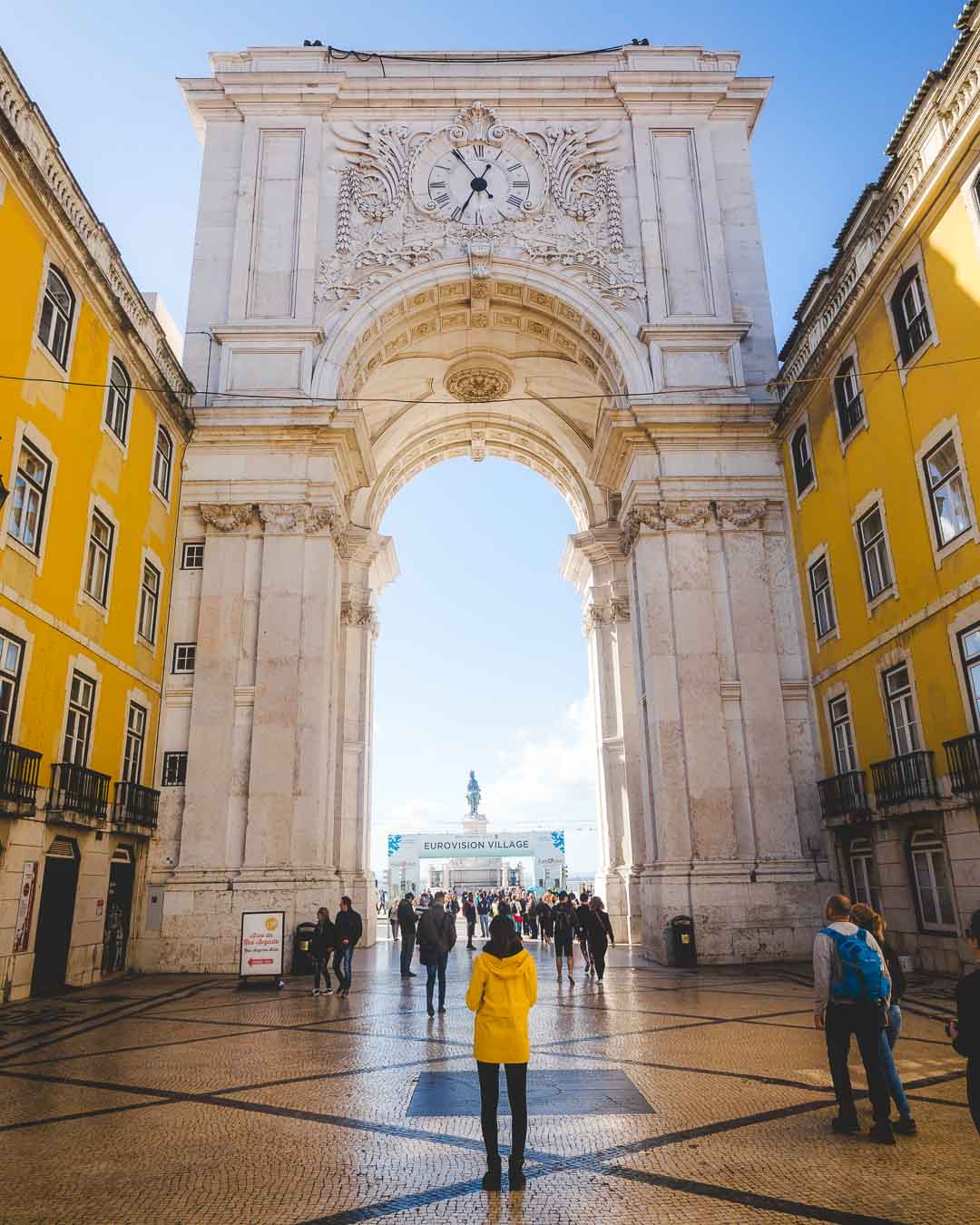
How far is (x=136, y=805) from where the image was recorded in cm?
1948

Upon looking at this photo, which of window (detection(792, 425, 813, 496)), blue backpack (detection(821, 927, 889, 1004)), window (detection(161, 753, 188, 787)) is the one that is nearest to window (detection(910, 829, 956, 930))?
window (detection(792, 425, 813, 496))

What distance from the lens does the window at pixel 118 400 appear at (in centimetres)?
1884

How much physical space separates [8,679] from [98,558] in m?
4.50

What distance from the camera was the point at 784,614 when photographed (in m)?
23.0

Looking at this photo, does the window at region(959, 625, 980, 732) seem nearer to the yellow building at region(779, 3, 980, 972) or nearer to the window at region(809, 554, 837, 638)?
the yellow building at region(779, 3, 980, 972)

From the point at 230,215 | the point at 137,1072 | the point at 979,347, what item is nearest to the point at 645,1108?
the point at 137,1072

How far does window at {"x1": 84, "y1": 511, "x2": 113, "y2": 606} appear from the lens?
1780cm

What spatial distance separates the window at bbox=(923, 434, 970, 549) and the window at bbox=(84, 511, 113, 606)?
16.4 meters

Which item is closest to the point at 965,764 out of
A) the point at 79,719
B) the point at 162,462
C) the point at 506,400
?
the point at 79,719

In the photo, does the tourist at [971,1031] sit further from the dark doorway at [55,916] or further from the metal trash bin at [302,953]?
the metal trash bin at [302,953]

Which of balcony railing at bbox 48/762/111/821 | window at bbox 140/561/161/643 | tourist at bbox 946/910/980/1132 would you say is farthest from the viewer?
window at bbox 140/561/161/643

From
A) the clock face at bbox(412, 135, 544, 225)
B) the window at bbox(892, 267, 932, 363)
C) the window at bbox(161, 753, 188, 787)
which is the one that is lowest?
the window at bbox(161, 753, 188, 787)

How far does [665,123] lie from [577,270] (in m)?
6.15

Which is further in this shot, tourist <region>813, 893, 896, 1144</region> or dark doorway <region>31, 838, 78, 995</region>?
dark doorway <region>31, 838, 78, 995</region>
